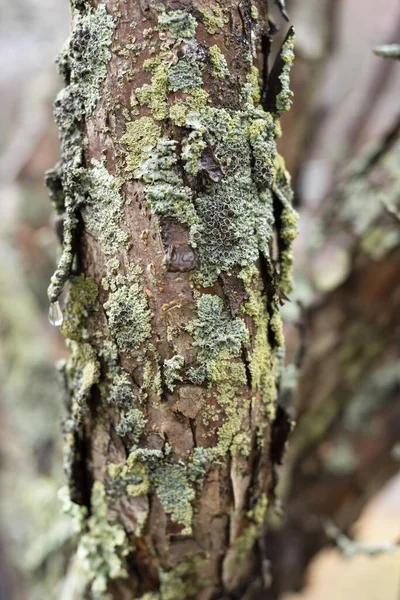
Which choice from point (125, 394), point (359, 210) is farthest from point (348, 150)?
point (125, 394)

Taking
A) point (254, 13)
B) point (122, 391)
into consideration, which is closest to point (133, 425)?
point (122, 391)

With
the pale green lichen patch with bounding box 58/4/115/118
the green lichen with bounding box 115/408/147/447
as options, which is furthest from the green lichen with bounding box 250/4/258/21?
the green lichen with bounding box 115/408/147/447

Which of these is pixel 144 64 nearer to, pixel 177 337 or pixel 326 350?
pixel 177 337

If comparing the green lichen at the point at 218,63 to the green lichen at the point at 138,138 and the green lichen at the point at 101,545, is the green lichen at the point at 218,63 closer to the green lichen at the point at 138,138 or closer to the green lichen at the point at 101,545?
the green lichen at the point at 138,138

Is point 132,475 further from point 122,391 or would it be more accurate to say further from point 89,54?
point 89,54

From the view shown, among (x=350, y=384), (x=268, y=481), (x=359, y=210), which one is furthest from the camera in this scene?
(x=350, y=384)

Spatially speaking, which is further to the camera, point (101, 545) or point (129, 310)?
point (101, 545)

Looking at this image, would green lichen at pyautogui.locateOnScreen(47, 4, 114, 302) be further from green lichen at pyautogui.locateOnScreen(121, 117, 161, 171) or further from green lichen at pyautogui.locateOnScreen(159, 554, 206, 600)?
green lichen at pyautogui.locateOnScreen(159, 554, 206, 600)

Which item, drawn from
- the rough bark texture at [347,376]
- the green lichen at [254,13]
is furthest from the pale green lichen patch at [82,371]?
the rough bark texture at [347,376]
